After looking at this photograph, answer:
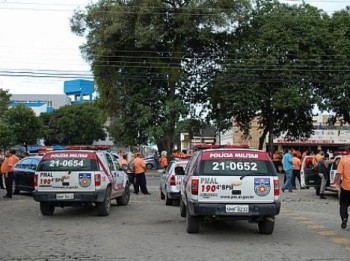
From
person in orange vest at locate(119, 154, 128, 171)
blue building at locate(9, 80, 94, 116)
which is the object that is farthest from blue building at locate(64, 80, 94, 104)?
person in orange vest at locate(119, 154, 128, 171)

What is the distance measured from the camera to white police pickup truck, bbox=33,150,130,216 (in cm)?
1321

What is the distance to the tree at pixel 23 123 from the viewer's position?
72.3 metres

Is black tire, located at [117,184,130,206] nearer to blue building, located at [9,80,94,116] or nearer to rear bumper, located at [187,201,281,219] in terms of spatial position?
rear bumper, located at [187,201,281,219]

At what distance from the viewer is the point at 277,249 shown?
919 centimetres

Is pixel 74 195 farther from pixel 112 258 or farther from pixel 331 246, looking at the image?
pixel 331 246

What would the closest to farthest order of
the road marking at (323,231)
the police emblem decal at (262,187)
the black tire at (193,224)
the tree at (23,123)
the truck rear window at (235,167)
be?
the road marking at (323,231) < the police emblem decal at (262,187) < the truck rear window at (235,167) < the black tire at (193,224) < the tree at (23,123)

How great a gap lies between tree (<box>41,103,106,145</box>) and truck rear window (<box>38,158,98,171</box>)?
73.5 metres

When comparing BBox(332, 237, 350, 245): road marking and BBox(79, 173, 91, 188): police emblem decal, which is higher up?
BBox(79, 173, 91, 188): police emblem decal

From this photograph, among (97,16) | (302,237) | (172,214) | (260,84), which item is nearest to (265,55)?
(260,84)

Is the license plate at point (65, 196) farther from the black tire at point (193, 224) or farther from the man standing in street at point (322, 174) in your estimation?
the man standing in street at point (322, 174)

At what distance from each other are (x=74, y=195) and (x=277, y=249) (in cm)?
580

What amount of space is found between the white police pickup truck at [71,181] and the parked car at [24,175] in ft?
19.9

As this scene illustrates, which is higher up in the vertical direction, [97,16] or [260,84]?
[97,16]

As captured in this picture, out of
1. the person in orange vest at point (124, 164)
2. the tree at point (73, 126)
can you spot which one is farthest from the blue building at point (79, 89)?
the person in orange vest at point (124, 164)
